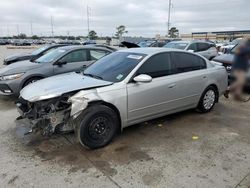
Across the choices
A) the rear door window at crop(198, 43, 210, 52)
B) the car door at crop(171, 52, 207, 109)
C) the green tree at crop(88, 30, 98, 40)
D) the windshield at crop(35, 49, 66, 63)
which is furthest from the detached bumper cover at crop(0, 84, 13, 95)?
the green tree at crop(88, 30, 98, 40)

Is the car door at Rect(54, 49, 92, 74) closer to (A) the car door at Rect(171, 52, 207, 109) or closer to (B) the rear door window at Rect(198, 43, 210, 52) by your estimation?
(A) the car door at Rect(171, 52, 207, 109)

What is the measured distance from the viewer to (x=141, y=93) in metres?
4.25

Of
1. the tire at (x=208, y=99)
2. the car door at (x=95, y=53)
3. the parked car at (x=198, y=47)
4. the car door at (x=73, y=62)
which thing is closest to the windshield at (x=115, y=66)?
the tire at (x=208, y=99)

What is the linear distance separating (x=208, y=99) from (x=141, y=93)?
6.76ft

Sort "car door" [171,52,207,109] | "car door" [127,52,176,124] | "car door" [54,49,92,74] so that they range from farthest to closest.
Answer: "car door" [54,49,92,74] < "car door" [171,52,207,109] < "car door" [127,52,176,124]

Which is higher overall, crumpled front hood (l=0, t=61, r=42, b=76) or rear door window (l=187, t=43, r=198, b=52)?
rear door window (l=187, t=43, r=198, b=52)

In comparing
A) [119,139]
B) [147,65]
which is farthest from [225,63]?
[119,139]

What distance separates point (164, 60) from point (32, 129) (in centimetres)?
263

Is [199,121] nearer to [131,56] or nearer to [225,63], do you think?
[131,56]

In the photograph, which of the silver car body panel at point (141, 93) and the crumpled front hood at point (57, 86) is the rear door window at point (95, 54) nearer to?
the silver car body panel at point (141, 93)

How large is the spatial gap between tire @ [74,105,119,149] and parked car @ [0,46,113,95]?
10.8 ft

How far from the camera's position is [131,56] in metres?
4.67

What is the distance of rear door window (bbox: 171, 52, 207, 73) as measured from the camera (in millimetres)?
4957

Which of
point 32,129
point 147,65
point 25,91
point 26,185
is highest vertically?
point 147,65
